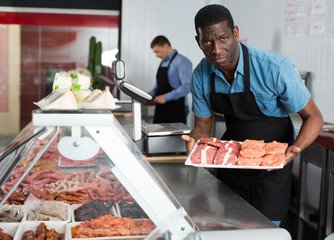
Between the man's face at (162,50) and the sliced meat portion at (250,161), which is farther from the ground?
the man's face at (162,50)

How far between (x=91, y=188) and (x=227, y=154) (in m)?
0.63

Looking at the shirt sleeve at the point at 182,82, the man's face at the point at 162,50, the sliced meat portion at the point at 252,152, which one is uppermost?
the man's face at the point at 162,50

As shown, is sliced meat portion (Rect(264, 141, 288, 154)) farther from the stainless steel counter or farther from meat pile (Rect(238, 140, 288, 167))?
the stainless steel counter

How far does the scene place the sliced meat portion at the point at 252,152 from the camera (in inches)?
77.0

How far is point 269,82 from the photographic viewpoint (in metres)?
2.20

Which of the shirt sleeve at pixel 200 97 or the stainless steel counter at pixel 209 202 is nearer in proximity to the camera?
the stainless steel counter at pixel 209 202

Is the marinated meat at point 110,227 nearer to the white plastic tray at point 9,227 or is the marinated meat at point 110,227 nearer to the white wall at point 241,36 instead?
the white plastic tray at point 9,227

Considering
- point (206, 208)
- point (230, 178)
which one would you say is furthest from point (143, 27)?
point (206, 208)

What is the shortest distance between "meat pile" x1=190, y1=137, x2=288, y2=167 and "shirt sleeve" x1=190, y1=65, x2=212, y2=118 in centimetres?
47

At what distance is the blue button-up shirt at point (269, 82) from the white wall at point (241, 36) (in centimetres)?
201

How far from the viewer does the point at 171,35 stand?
299 inches

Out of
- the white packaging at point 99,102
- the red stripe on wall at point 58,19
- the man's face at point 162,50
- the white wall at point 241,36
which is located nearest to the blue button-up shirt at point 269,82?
the white packaging at point 99,102

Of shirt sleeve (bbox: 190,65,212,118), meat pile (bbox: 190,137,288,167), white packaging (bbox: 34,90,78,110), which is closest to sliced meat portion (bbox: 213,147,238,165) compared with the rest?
→ meat pile (bbox: 190,137,288,167)

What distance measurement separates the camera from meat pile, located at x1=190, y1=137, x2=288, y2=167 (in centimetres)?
194
